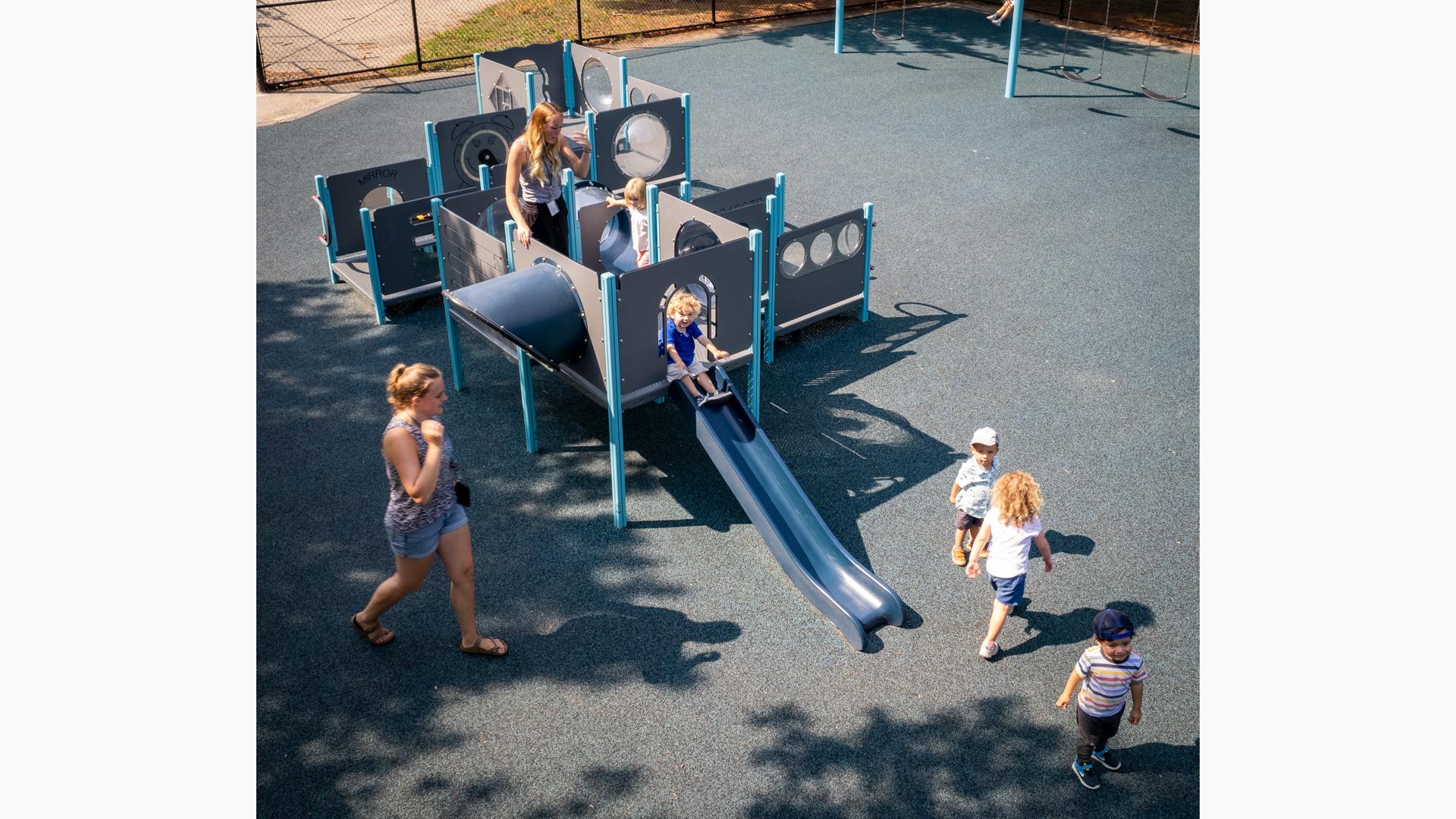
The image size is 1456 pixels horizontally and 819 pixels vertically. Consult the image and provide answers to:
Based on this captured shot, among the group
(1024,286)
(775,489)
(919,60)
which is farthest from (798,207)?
(919,60)

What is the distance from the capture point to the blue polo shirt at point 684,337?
642 centimetres

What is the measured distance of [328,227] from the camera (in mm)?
9422

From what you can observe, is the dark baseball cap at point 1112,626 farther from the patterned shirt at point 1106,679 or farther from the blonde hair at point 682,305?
the blonde hair at point 682,305

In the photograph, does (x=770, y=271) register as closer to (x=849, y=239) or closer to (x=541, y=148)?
(x=849, y=239)

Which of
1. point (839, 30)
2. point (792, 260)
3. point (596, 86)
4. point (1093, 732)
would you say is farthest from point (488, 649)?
point (839, 30)

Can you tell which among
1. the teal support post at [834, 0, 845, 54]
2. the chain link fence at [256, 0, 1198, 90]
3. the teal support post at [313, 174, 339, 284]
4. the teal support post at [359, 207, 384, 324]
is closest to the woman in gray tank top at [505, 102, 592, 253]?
the teal support post at [359, 207, 384, 324]

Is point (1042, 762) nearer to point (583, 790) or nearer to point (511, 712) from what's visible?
point (583, 790)

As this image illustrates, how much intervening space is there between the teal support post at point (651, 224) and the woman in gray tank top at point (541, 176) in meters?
0.67

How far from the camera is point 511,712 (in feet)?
16.7

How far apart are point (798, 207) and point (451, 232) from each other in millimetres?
4733

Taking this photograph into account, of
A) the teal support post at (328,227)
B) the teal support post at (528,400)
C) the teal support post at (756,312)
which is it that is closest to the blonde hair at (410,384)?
the teal support post at (528,400)

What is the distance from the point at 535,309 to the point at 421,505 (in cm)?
177

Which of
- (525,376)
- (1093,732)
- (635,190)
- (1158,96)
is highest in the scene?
(635,190)

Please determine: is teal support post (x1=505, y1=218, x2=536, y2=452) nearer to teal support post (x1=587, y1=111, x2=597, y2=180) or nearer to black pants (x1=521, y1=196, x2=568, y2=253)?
black pants (x1=521, y1=196, x2=568, y2=253)
